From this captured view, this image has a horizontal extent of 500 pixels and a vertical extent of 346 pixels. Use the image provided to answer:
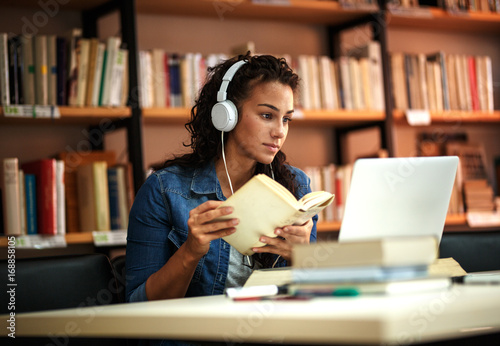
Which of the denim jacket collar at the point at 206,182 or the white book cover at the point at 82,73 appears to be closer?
the denim jacket collar at the point at 206,182

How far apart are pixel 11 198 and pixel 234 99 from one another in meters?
0.96

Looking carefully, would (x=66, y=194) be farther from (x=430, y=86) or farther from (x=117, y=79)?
(x=430, y=86)

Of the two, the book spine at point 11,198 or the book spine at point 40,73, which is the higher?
the book spine at point 40,73

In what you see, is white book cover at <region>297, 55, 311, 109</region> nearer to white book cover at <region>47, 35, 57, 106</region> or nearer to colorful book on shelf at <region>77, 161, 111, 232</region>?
colorful book on shelf at <region>77, 161, 111, 232</region>


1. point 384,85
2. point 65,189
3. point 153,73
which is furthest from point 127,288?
point 384,85

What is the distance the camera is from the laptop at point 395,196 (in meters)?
1.05

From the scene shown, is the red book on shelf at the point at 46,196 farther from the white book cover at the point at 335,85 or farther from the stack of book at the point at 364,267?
the stack of book at the point at 364,267

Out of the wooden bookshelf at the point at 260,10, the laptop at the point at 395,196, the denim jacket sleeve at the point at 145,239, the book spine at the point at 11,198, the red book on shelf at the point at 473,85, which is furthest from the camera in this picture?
the red book on shelf at the point at 473,85

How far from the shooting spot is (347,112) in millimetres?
2783

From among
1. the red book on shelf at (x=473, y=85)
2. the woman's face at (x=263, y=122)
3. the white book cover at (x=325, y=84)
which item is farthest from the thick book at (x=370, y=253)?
the red book on shelf at (x=473, y=85)

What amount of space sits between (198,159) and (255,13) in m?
1.40

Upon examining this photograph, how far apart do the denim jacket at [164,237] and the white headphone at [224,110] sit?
0.18m

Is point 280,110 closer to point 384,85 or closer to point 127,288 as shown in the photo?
point 127,288

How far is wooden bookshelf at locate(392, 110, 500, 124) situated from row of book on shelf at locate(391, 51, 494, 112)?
0.04 metres
